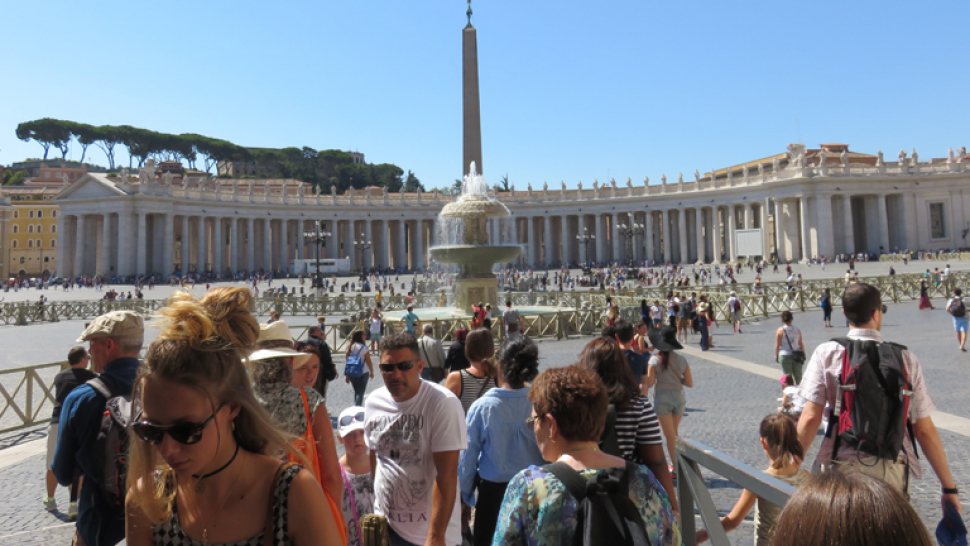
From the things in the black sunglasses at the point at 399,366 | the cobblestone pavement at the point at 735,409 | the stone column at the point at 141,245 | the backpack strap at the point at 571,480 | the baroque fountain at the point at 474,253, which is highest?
the stone column at the point at 141,245

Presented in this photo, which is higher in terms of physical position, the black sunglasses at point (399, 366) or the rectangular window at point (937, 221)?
the rectangular window at point (937, 221)

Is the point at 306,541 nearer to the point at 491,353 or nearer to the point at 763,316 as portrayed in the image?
the point at 491,353

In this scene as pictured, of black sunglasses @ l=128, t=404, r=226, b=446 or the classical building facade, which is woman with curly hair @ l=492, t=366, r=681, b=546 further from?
the classical building facade

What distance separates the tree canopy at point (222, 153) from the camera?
9206 centimetres

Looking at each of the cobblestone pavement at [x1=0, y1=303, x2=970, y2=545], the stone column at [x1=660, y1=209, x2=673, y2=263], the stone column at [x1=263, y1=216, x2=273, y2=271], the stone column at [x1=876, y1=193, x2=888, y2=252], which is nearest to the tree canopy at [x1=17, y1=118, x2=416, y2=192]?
the stone column at [x1=263, y1=216, x2=273, y2=271]

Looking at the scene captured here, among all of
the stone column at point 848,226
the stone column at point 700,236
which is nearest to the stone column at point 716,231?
the stone column at point 700,236

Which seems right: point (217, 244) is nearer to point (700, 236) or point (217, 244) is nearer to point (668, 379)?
point (700, 236)

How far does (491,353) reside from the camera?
457cm

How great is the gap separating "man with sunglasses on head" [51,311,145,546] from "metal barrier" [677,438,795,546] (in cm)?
257

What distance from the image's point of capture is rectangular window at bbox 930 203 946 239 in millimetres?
58688

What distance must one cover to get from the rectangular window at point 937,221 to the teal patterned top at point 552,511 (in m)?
70.0

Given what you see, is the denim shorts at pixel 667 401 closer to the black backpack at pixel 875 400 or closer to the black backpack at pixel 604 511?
the black backpack at pixel 875 400

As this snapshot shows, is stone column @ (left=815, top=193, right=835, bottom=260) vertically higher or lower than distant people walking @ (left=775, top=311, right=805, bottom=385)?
higher

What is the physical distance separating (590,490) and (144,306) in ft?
103
